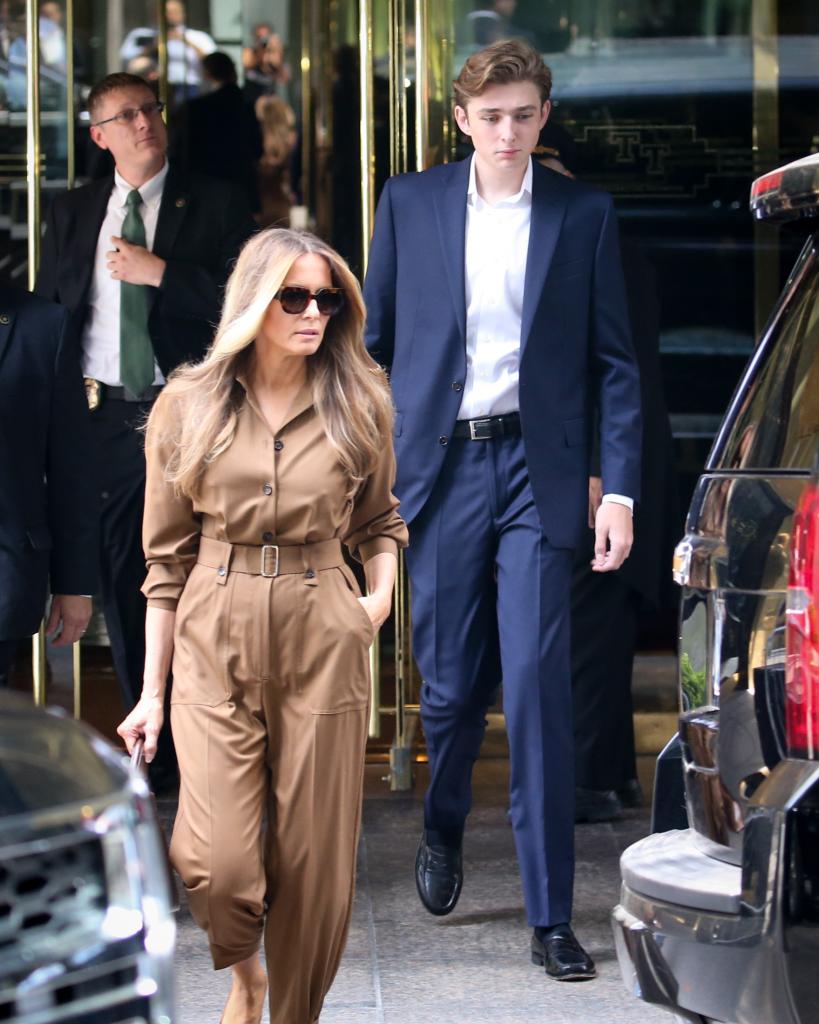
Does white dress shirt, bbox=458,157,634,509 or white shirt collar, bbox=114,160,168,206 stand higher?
white shirt collar, bbox=114,160,168,206

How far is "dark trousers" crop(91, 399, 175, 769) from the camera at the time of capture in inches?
265

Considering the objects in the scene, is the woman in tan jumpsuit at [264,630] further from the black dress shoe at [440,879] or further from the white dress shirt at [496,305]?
the black dress shoe at [440,879]

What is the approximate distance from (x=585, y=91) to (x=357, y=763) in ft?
13.6

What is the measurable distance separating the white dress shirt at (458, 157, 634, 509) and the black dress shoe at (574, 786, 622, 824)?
5.27ft

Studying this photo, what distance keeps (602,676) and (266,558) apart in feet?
8.70

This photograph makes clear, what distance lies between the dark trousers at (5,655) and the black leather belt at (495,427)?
126 centimetres

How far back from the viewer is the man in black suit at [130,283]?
666cm

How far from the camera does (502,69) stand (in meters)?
5.14

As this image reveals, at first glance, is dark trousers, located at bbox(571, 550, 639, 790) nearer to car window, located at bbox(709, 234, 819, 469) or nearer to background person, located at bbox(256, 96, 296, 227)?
background person, located at bbox(256, 96, 296, 227)

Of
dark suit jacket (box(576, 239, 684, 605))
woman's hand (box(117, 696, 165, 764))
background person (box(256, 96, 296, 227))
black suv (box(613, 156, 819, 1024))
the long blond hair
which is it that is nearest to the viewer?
black suv (box(613, 156, 819, 1024))

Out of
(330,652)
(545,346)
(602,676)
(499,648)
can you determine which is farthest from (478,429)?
(602,676)

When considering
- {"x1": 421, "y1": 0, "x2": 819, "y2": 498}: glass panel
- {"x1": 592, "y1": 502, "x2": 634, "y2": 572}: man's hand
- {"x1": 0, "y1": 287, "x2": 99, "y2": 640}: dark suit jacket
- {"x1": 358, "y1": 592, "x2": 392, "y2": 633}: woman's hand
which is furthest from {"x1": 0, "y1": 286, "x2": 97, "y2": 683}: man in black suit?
{"x1": 421, "y1": 0, "x2": 819, "y2": 498}: glass panel

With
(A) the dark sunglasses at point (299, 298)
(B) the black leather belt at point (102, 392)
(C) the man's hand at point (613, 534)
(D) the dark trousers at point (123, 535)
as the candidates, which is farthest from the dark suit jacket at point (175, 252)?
(A) the dark sunglasses at point (299, 298)

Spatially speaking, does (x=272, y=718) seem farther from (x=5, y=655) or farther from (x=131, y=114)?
(x=131, y=114)
